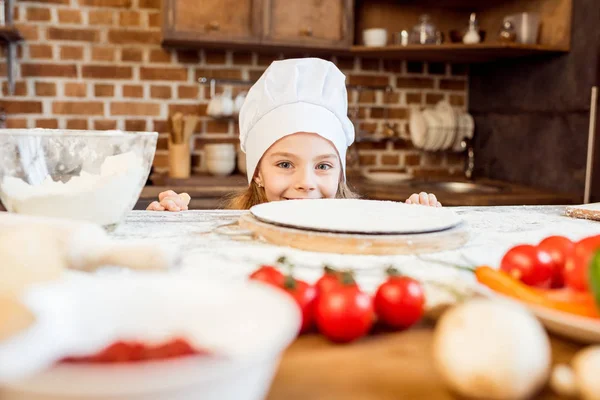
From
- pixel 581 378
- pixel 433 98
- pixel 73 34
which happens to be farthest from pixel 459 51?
pixel 581 378

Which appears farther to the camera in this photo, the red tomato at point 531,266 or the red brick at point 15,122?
the red brick at point 15,122

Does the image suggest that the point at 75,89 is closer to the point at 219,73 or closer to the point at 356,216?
the point at 219,73

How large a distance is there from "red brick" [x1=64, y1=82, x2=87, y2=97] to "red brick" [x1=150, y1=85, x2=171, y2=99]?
281 millimetres

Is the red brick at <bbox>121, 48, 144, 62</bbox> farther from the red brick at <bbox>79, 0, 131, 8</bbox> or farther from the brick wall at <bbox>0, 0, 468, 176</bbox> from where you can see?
the red brick at <bbox>79, 0, 131, 8</bbox>

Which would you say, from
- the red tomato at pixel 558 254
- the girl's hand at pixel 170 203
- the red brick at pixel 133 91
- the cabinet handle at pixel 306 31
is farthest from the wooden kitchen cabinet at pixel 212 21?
the red tomato at pixel 558 254

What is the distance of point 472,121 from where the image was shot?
2895 millimetres

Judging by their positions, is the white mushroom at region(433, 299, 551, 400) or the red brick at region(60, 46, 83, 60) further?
the red brick at region(60, 46, 83, 60)

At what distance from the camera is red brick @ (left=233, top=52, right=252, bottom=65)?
2717mm

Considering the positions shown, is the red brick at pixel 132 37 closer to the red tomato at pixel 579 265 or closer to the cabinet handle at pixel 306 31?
the cabinet handle at pixel 306 31

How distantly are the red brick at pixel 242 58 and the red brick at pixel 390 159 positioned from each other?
0.78m

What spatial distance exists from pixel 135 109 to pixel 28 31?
0.52 meters

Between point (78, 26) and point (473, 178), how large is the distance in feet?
6.23

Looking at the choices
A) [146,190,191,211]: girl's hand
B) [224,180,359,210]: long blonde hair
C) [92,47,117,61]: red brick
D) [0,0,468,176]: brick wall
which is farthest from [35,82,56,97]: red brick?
[146,190,191,211]: girl's hand

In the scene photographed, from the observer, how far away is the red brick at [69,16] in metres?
2.52
